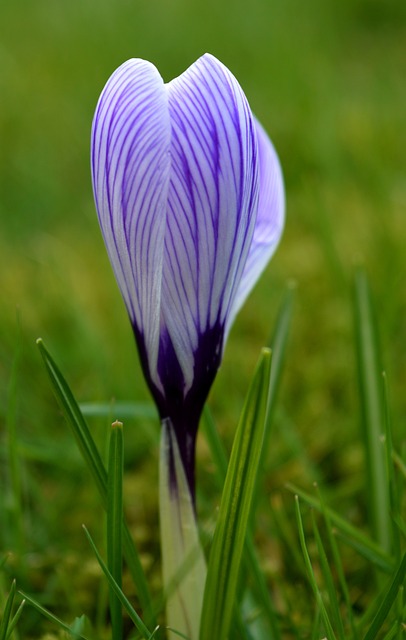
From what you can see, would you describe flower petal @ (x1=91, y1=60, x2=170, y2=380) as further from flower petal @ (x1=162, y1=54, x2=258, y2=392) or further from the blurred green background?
the blurred green background

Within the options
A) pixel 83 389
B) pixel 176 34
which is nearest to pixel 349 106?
pixel 176 34

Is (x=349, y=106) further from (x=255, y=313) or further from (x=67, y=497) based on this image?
(x=67, y=497)

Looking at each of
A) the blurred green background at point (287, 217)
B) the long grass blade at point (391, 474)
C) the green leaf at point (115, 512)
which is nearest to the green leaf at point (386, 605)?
the long grass blade at point (391, 474)

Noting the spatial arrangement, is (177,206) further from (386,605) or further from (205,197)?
(386,605)

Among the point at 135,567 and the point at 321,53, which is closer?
the point at 135,567

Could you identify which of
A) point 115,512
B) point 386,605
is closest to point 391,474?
point 386,605

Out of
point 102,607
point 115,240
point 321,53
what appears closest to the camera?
point 115,240

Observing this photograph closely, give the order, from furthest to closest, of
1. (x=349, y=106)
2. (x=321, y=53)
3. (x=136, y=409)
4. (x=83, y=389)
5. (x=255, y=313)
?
(x=321, y=53), (x=349, y=106), (x=255, y=313), (x=83, y=389), (x=136, y=409)

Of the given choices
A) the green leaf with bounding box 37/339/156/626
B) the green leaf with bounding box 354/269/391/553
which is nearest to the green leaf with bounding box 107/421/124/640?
the green leaf with bounding box 37/339/156/626
